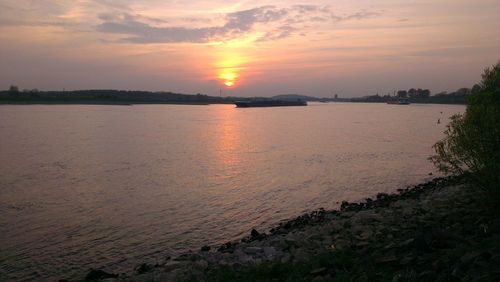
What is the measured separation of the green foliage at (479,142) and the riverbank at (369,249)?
1.00 m

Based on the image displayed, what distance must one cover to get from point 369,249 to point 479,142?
5408 millimetres

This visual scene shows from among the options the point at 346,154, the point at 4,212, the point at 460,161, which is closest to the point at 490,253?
the point at 460,161

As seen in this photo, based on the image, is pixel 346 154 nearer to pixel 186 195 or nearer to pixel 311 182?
pixel 311 182

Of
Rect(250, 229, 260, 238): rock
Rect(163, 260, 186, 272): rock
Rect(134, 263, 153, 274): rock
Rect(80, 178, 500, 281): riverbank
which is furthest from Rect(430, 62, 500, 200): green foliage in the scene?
Rect(134, 263, 153, 274): rock

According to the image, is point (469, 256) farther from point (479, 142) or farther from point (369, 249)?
point (479, 142)

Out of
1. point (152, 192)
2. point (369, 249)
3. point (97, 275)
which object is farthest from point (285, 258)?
point (152, 192)

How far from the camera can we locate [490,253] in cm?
659

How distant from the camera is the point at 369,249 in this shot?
30.2ft

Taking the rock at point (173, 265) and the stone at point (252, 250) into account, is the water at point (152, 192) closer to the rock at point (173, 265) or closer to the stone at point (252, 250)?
the rock at point (173, 265)

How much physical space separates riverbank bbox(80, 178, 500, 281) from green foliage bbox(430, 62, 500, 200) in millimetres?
Result: 1005

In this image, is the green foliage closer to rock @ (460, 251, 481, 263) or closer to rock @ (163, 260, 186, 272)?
rock @ (460, 251, 481, 263)

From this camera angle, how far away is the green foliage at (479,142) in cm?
1183

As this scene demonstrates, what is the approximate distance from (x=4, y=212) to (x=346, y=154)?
87.2 ft

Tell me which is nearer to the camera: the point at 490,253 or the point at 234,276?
the point at 490,253
